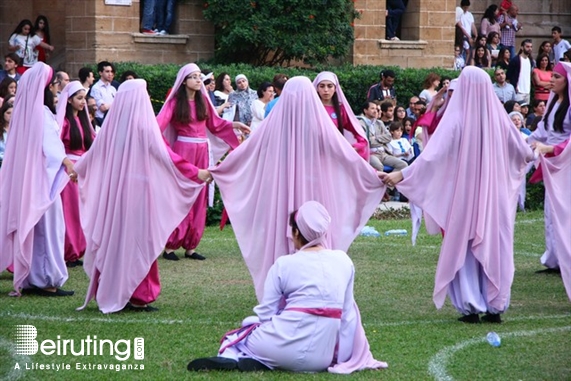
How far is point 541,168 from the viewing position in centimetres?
1166

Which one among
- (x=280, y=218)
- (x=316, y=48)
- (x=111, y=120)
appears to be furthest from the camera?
(x=316, y=48)

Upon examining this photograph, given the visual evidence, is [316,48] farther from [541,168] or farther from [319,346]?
[319,346]

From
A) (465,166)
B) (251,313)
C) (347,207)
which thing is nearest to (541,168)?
(465,166)

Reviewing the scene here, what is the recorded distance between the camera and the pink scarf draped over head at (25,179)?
12.1 m

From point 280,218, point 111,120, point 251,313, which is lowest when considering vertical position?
point 251,313

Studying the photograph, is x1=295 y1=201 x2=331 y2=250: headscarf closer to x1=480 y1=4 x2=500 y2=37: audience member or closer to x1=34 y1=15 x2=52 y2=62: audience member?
x1=34 y1=15 x2=52 y2=62: audience member

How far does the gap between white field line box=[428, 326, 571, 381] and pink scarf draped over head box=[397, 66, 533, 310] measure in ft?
1.37

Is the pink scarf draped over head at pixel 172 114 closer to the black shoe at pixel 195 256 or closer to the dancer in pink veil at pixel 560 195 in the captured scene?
the black shoe at pixel 195 256

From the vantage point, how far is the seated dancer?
28.6 ft

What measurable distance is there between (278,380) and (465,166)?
318 cm

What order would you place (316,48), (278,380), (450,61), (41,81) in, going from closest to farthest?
(278,380)
(41,81)
(316,48)
(450,61)

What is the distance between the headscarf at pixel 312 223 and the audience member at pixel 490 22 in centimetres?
2109

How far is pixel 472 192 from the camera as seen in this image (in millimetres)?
10906

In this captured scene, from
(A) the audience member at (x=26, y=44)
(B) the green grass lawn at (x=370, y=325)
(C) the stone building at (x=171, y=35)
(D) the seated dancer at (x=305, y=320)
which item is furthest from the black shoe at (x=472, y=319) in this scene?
(C) the stone building at (x=171, y=35)
